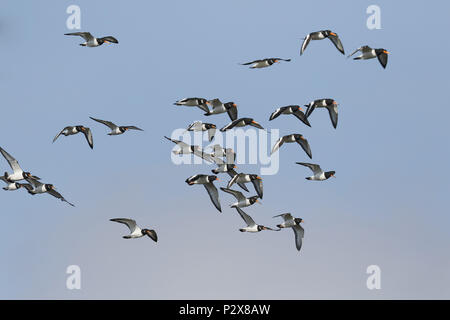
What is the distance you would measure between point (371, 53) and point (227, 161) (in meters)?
11.5

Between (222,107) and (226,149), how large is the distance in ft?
9.20

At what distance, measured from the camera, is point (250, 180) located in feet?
146

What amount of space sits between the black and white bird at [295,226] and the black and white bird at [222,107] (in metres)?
7.80

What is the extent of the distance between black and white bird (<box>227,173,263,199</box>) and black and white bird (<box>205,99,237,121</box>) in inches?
180

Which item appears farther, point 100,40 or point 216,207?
point 100,40

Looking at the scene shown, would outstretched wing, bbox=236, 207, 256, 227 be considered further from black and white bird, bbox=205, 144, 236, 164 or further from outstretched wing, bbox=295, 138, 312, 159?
outstretched wing, bbox=295, 138, 312, 159

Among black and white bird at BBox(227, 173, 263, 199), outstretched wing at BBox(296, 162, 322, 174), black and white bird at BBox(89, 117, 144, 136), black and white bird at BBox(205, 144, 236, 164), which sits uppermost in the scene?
black and white bird at BBox(89, 117, 144, 136)

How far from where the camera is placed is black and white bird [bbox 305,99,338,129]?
146ft

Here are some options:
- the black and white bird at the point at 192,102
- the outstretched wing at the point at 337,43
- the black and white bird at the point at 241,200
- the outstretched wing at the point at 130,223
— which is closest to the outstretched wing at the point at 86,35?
the black and white bird at the point at 192,102

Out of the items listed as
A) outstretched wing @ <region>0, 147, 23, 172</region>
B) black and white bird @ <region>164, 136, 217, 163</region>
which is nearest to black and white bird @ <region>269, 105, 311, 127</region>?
black and white bird @ <region>164, 136, 217, 163</region>

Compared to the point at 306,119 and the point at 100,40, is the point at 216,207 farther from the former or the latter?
the point at 100,40
